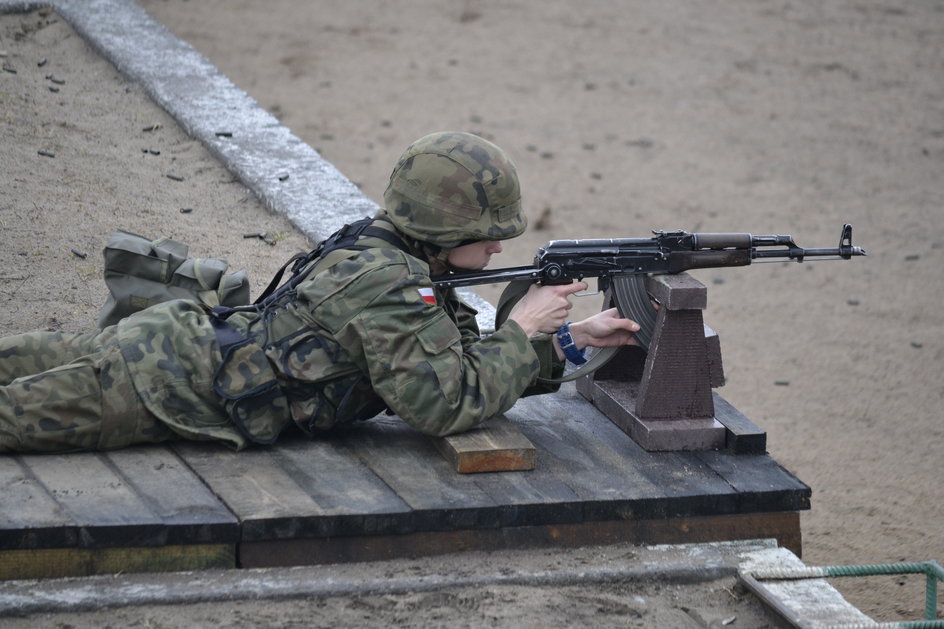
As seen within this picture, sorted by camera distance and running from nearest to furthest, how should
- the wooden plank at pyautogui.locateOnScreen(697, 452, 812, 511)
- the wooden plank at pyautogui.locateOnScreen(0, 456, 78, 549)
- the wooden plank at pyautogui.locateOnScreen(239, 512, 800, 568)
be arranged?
the wooden plank at pyautogui.locateOnScreen(0, 456, 78, 549) < the wooden plank at pyautogui.locateOnScreen(239, 512, 800, 568) < the wooden plank at pyautogui.locateOnScreen(697, 452, 812, 511)

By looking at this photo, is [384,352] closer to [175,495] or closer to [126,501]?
[175,495]

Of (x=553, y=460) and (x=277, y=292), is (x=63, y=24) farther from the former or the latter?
(x=553, y=460)

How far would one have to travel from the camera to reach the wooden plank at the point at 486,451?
12.0 ft

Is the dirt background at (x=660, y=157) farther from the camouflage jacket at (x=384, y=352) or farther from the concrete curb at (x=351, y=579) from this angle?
the camouflage jacket at (x=384, y=352)

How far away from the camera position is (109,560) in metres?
3.29

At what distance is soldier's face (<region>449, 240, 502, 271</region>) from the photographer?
379cm

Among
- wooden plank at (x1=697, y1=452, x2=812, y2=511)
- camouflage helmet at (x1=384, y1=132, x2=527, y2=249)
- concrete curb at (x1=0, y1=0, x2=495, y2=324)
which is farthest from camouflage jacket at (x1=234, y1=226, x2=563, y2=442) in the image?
concrete curb at (x1=0, y1=0, x2=495, y2=324)

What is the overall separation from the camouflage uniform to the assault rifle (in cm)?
15

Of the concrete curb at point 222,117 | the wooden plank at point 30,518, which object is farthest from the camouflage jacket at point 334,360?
the concrete curb at point 222,117

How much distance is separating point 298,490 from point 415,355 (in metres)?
0.50

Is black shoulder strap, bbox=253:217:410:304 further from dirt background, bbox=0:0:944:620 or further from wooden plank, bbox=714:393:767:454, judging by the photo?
dirt background, bbox=0:0:944:620

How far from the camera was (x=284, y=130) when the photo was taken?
754cm

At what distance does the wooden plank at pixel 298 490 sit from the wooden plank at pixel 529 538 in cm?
6

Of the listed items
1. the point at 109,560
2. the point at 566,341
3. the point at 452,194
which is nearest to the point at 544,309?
the point at 566,341
